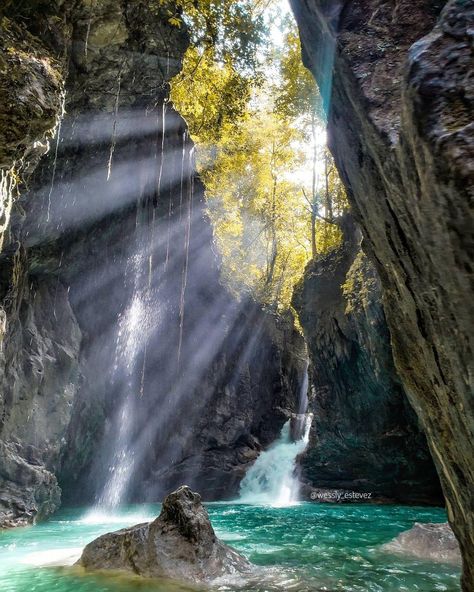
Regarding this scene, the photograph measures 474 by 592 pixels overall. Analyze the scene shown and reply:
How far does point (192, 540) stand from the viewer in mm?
6164

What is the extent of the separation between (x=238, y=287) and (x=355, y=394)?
11.2m

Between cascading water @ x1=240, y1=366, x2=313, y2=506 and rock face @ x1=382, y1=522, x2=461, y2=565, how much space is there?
441 inches

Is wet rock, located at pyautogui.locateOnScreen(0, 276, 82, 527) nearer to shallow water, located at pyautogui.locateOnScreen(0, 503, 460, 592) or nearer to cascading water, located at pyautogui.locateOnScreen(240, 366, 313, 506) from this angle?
shallow water, located at pyautogui.locateOnScreen(0, 503, 460, 592)

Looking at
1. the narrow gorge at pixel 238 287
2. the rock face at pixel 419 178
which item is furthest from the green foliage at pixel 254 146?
the rock face at pixel 419 178

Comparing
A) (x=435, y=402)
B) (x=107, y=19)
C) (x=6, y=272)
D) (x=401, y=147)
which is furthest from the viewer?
(x=6, y=272)

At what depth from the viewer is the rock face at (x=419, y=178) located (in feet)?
7.17

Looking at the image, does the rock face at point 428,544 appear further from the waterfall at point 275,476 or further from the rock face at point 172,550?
the waterfall at point 275,476

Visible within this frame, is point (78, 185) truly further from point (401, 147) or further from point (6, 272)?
point (401, 147)

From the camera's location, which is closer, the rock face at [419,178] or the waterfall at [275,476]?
the rock face at [419,178]

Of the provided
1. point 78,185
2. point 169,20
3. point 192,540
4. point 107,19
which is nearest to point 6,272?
point 78,185

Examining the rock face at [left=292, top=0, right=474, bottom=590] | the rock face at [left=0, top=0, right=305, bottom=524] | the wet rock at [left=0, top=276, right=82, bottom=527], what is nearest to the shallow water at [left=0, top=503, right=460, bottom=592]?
the wet rock at [left=0, top=276, right=82, bottom=527]

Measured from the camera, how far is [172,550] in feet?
19.7

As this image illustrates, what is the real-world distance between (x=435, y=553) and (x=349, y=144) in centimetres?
613

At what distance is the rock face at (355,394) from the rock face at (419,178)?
983 cm
